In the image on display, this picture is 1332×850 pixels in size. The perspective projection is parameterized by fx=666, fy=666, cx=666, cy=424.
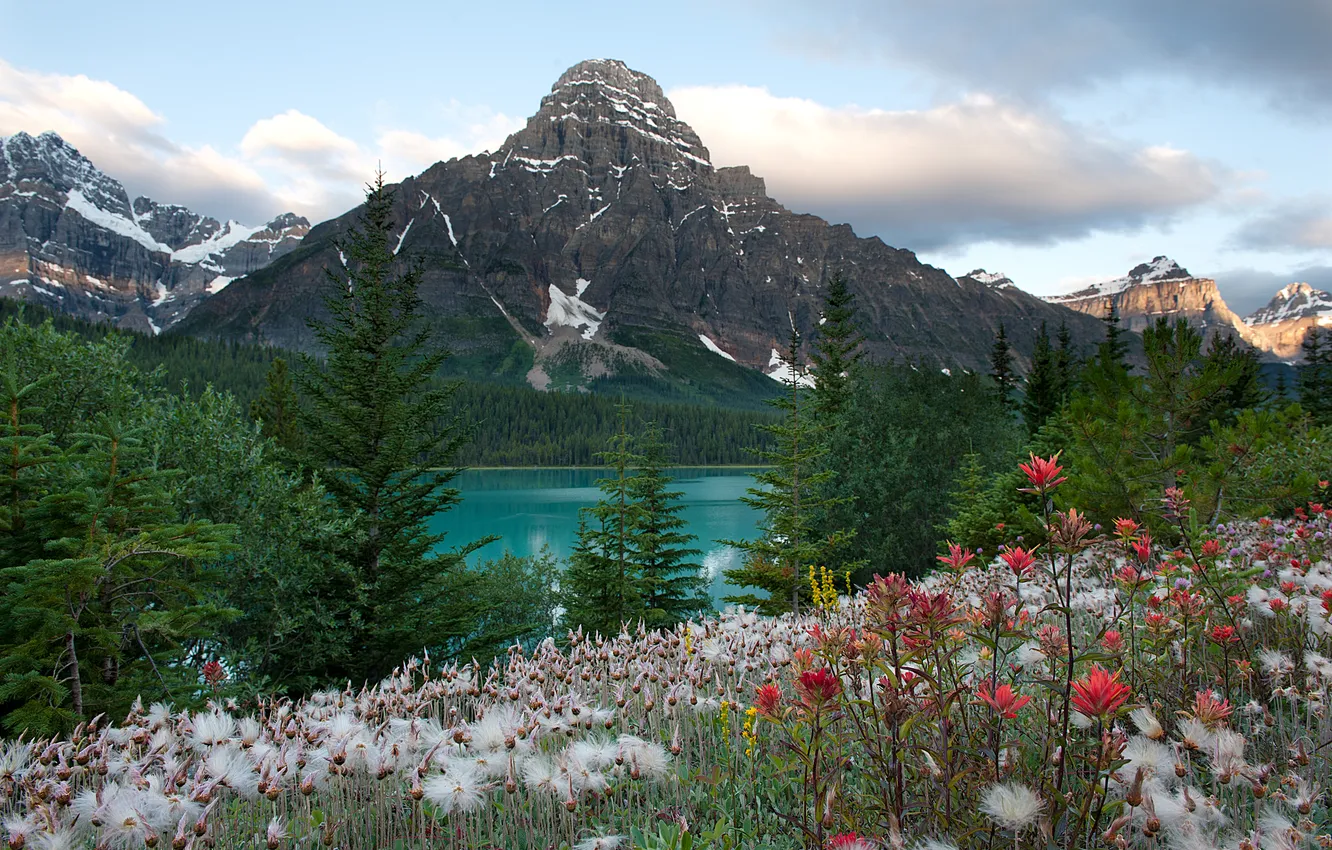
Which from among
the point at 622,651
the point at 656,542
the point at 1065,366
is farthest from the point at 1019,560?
the point at 1065,366

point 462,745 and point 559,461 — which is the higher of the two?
point 462,745

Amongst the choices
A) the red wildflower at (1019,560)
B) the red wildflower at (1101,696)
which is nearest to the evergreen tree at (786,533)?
the red wildflower at (1019,560)

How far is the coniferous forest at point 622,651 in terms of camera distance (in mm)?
2174

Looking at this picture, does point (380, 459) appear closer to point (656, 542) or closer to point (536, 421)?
point (656, 542)

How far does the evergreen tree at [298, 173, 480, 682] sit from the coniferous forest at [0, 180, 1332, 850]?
106mm

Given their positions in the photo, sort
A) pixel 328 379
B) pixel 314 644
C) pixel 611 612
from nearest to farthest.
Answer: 1. pixel 314 644
2. pixel 328 379
3. pixel 611 612

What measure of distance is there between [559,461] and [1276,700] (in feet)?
526

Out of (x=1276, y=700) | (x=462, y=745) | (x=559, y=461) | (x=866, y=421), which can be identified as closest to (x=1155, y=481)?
(x=1276, y=700)

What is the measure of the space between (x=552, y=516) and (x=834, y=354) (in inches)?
1978

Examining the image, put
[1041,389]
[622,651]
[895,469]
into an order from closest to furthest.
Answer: [622,651]
[895,469]
[1041,389]

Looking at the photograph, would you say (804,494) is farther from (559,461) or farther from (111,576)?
(559,461)

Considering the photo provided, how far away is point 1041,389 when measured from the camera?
1478 inches

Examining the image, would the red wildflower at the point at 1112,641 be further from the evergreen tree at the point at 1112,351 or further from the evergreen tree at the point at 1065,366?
the evergreen tree at the point at 1065,366

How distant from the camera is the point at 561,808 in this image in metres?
2.97
